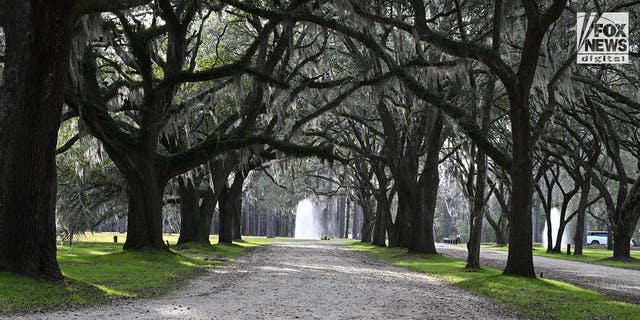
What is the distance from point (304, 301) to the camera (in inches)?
Answer: 452

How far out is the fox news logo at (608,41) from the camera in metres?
19.9

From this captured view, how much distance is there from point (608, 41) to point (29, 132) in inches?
652

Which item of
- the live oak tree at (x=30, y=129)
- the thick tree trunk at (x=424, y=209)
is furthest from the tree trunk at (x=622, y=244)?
the live oak tree at (x=30, y=129)

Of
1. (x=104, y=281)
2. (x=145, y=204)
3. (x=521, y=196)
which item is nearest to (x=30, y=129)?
(x=104, y=281)

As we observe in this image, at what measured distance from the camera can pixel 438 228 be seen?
3858 inches

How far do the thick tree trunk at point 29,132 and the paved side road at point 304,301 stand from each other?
2.01m

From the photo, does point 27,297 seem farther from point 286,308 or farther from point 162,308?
point 286,308

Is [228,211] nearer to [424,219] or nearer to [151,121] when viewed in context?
[424,219]

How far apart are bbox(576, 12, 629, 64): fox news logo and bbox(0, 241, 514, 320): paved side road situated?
8724 mm

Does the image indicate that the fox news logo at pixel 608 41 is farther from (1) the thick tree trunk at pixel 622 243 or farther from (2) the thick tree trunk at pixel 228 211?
(2) the thick tree trunk at pixel 228 211

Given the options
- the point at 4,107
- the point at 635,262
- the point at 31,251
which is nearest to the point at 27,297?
the point at 31,251

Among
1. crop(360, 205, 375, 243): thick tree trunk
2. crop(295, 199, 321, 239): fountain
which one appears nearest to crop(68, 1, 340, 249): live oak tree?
crop(360, 205, 375, 243): thick tree trunk

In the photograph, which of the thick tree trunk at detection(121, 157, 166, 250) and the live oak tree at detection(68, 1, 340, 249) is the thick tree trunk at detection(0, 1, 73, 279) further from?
the thick tree trunk at detection(121, 157, 166, 250)

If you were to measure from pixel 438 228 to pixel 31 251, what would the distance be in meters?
89.3
